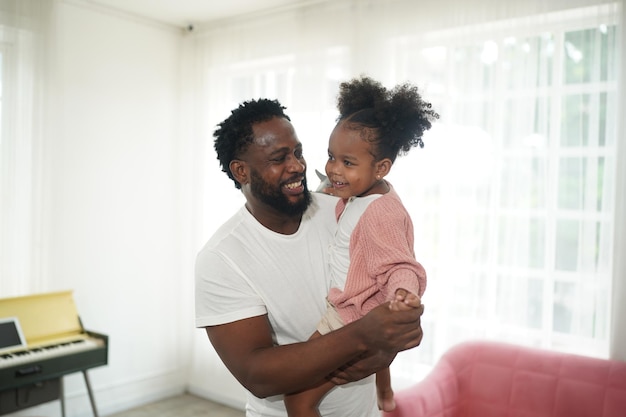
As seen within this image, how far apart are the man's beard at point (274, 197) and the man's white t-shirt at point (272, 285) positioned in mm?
69

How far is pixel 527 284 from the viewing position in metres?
3.25

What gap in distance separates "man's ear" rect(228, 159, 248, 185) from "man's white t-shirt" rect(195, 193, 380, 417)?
11cm

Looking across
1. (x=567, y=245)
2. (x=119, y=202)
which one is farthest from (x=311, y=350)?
(x=119, y=202)

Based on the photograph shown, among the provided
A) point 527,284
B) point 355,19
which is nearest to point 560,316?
point 527,284

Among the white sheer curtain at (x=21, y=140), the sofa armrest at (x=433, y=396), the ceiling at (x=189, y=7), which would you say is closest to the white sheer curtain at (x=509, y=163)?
the sofa armrest at (x=433, y=396)

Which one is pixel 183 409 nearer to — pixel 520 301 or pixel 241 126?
pixel 520 301

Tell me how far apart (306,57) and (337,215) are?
2.69m

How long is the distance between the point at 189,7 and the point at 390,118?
10.7ft

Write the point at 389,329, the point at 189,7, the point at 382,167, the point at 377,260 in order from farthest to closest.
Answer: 1. the point at 189,7
2. the point at 382,167
3. the point at 377,260
4. the point at 389,329

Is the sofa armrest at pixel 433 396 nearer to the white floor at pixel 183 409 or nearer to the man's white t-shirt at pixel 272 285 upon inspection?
the man's white t-shirt at pixel 272 285

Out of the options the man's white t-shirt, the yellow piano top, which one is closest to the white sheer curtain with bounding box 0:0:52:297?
the yellow piano top

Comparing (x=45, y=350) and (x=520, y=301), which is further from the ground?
(x=520, y=301)

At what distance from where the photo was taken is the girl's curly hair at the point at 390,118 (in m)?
1.74

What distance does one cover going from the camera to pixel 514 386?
3.12m
